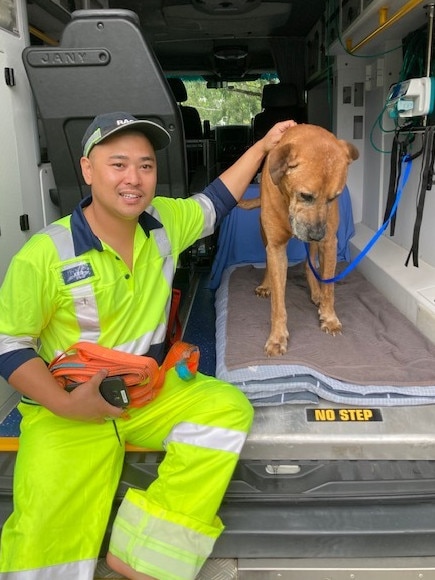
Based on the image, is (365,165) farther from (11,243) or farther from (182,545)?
(182,545)

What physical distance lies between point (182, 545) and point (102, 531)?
0.85 feet

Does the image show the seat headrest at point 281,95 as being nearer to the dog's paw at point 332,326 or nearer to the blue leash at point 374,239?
the blue leash at point 374,239

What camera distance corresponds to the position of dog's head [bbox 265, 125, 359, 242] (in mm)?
2232

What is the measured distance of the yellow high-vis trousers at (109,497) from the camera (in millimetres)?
1591

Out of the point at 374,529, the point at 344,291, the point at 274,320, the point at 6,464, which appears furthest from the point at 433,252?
the point at 6,464

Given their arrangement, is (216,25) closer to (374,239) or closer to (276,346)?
(374,239)

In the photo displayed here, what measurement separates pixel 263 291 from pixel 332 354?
1.03 meters

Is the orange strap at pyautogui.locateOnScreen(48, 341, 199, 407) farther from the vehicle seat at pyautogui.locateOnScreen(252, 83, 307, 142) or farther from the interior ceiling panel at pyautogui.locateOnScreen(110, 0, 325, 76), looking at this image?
the vehicle seat at pyautogui.locateOnScreen(252, 83, 307, 142)

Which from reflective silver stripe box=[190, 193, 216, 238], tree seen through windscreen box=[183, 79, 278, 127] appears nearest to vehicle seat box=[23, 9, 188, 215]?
reflective silver stripe box=[190, 193, 216, 238]

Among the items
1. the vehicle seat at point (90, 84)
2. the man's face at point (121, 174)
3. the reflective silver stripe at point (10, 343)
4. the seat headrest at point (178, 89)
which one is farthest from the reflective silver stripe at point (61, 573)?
the seat headrest at point (178, 89)

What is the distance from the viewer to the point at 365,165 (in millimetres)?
4441

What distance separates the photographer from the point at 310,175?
2223 millimetres

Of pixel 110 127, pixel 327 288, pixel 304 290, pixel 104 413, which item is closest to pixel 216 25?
pixel 304 290

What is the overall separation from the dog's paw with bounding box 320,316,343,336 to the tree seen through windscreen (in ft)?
18.9
